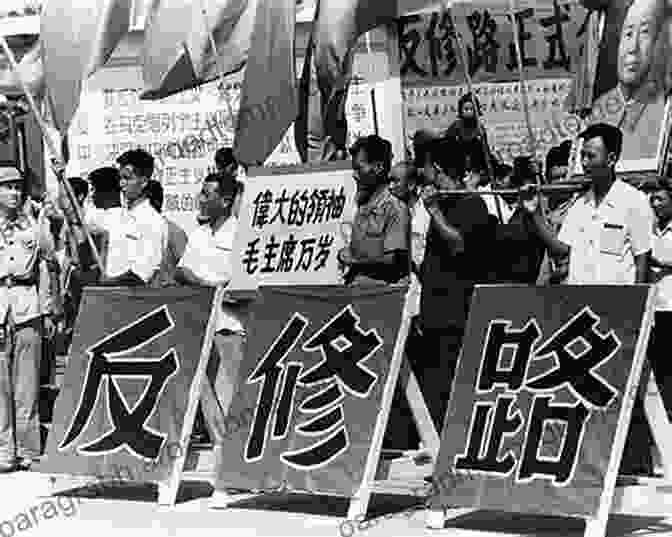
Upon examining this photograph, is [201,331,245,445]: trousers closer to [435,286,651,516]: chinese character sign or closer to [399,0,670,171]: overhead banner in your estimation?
[435,286,651,516]: chinese character sign

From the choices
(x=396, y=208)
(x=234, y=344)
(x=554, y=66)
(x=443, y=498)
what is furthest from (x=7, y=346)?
(x=554, y=66)

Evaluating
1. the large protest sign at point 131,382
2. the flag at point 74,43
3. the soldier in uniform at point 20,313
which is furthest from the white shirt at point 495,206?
the soldier in uniform at point 20,313

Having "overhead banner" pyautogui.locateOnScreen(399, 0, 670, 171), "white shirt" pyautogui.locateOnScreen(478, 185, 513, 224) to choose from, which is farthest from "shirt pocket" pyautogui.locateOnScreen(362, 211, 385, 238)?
"overhead banner" pyautogui.locateOnScreen(399, 0, 670, 171)

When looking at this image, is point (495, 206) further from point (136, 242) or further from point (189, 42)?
point (189, 42)

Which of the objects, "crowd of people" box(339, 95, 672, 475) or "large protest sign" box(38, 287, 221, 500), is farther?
"large protest sign" box(38, 287, 221, 500)

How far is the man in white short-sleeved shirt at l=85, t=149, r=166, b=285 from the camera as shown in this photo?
9.68 metres

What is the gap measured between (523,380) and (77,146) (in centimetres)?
755

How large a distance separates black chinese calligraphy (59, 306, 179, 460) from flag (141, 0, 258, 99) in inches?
102

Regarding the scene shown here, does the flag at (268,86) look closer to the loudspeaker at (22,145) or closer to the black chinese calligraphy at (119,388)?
the black chinese calligraphy at (119,388)

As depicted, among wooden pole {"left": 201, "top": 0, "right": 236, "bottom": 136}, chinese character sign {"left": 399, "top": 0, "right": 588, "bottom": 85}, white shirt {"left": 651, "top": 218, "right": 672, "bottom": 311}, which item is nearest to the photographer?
white shirt {"left": 651, "top": 218, "right": 672, "bottom": 311}

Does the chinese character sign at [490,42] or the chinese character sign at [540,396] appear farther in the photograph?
the chinese character sign at [490,42]

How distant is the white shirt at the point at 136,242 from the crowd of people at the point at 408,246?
0.03 feet

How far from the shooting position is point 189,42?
10836 millimetres

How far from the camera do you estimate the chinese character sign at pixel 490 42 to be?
12039 millimetres
